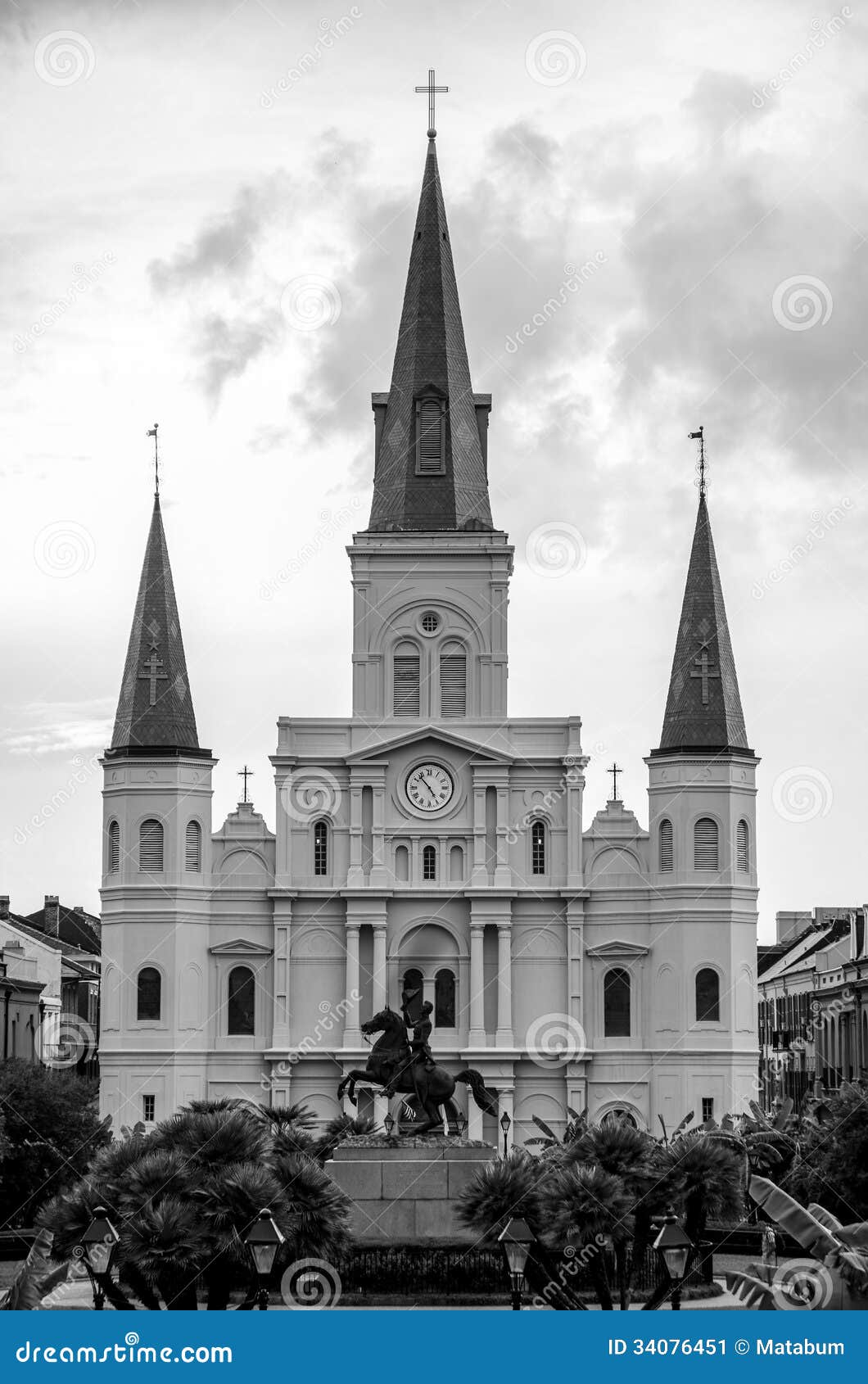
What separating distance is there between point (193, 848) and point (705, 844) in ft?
60.6

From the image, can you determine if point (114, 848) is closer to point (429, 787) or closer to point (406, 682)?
point (429, 787)

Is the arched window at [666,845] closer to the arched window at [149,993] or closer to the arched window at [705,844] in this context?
the arched window at [705,844]

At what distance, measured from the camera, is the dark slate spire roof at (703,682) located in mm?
89375

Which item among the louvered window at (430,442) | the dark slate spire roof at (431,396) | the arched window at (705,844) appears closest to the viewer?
the arched window at (705,844)

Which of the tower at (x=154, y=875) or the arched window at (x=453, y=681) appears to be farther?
the arched window at (x=453, y=681)

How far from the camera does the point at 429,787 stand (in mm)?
89688

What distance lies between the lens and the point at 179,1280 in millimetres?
37344

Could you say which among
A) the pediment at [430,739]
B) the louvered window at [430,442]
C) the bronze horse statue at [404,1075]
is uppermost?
the louvered window at [430,442]

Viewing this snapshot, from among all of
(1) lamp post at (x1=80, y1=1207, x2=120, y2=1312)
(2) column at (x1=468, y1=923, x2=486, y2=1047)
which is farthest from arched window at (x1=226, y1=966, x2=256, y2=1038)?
(1) lamp post at (x1=80, y1=1207, x2=120, y2=1312)

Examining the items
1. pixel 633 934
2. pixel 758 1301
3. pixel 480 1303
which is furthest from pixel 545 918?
pixel 758 1301

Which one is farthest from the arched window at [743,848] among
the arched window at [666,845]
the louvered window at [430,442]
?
the louvered window at [430,442]

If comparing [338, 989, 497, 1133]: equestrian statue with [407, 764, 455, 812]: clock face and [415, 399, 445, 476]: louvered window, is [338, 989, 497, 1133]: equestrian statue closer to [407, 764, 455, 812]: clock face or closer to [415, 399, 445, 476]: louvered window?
[407, 764, 455, 812]: clock face

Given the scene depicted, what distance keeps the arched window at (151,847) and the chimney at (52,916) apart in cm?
4523

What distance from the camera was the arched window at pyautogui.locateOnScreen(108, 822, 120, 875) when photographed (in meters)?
89.2
